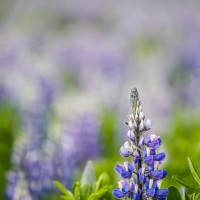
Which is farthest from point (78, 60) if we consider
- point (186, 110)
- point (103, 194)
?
point (103, 194)

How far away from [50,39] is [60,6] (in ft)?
19.7

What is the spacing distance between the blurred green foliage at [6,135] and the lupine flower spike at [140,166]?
2.47 meters

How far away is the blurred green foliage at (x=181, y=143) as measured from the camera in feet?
12.0

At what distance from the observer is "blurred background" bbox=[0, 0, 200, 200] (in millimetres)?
4414

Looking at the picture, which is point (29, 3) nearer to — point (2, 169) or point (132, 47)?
point (132, 47)

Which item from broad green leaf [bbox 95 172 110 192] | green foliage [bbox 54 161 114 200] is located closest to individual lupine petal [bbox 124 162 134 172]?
green foliage [bbox 54 161 114 200]

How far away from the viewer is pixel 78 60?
11641mm

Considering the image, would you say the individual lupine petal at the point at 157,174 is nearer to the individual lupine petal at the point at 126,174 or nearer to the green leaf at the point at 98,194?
the individual lupine petal at the point at 126,174

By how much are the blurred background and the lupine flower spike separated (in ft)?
3.75

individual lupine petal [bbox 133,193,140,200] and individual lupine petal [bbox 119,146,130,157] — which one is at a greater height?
individual lupine petal [bbox 119,146,130,157]

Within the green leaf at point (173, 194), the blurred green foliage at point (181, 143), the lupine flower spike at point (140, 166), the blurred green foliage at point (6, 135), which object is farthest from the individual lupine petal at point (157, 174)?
the blurred green foliage at point (6, 135)

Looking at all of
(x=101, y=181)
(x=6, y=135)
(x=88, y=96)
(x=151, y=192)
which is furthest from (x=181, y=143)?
(x=88, y=96)

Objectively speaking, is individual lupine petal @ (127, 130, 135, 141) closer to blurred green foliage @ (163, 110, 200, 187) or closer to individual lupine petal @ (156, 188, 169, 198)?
individual lupine petal @ (156, 188, 169, 198)

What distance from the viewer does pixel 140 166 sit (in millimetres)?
2461
